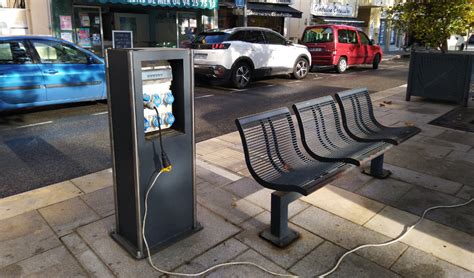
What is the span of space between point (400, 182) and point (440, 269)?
1.63 m

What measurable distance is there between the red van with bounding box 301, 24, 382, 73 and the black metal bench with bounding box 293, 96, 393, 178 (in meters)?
11.4

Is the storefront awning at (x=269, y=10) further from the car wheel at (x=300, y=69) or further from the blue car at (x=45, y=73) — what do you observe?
the blue car at (x=45, y=73)

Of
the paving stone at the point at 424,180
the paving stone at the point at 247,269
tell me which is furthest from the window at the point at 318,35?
the paving stone at the point at 247,269

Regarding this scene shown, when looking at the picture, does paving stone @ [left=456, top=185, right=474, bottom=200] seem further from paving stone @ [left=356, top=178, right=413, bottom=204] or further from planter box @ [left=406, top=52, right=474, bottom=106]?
planter box @ [left=406, top=52, right=474, bottom=106]

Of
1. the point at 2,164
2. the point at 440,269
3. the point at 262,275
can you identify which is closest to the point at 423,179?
the point at 440,269

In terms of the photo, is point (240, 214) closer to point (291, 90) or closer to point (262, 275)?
point (262, 275)

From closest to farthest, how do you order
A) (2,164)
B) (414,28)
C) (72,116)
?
(2,164) < (72,116) < (414,28)

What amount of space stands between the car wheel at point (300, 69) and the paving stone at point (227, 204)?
386 inches

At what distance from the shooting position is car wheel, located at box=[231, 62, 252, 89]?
10955mm

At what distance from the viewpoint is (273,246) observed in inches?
121

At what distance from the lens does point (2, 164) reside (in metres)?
5.00

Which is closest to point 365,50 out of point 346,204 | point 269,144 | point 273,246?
point 346,204

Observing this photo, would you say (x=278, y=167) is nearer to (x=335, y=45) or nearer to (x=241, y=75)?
(x=241, y=75)

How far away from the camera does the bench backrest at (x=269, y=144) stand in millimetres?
3107
